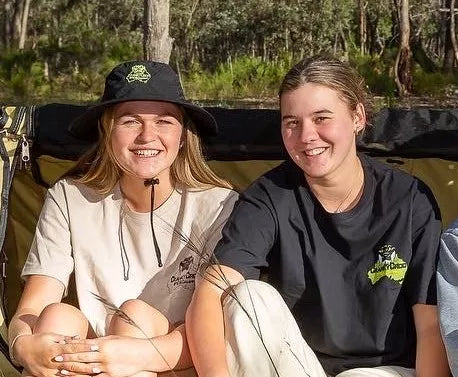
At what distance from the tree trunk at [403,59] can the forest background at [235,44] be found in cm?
2

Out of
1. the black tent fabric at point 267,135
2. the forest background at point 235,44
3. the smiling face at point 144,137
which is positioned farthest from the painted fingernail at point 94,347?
the forest background at point 235,44

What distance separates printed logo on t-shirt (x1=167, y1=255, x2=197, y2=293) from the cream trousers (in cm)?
40

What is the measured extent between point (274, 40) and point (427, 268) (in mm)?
20813

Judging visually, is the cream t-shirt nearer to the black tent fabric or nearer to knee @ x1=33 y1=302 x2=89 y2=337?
knee @ x1=33 y1=302 x2=89 y2=337

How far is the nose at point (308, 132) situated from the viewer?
2.21 m

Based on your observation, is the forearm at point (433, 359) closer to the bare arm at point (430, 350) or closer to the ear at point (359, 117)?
the bare arm at point (430, 350)

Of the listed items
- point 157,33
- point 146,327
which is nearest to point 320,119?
point 146,327

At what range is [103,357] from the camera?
2.02 m

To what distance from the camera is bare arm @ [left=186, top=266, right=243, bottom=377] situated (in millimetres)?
2010

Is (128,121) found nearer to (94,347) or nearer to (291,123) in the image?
(291,123)

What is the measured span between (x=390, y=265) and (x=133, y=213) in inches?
31.3

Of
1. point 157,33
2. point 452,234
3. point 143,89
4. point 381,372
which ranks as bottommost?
point 381,372

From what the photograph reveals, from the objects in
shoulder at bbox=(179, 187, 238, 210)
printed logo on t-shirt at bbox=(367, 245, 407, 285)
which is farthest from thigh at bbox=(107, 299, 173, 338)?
printed logo on t-shirt at bbox=(367, 245, 407, 285)

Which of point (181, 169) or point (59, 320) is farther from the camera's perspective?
point (181, 169)
